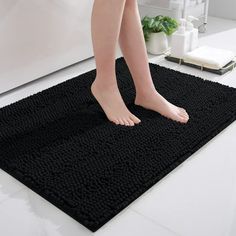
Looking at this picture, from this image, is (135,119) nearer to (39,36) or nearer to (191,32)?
(39,36)

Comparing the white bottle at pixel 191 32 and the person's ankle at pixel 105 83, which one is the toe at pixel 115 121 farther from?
the white bottle at pixel 191 32

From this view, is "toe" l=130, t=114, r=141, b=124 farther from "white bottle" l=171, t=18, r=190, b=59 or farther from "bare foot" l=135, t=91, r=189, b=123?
"white bottle" l=171, t=18, r=190, b=59

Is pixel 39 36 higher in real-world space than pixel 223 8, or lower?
higher

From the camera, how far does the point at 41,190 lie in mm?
1043

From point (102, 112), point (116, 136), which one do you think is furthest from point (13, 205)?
point (102, 112)

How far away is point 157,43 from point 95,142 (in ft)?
2.97

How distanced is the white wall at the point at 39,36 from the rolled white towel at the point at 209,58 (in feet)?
1.57

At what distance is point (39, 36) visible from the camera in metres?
1.62

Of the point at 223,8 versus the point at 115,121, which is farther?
the point at 223,8

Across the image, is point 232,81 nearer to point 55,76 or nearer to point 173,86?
point 173,86

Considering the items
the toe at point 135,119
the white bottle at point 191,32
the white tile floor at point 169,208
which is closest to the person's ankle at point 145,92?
the toe at point 135,119

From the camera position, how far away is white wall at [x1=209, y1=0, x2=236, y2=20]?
2.65 metres

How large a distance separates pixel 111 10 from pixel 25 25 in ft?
1.55

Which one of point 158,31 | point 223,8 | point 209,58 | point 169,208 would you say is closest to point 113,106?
point 169,208
